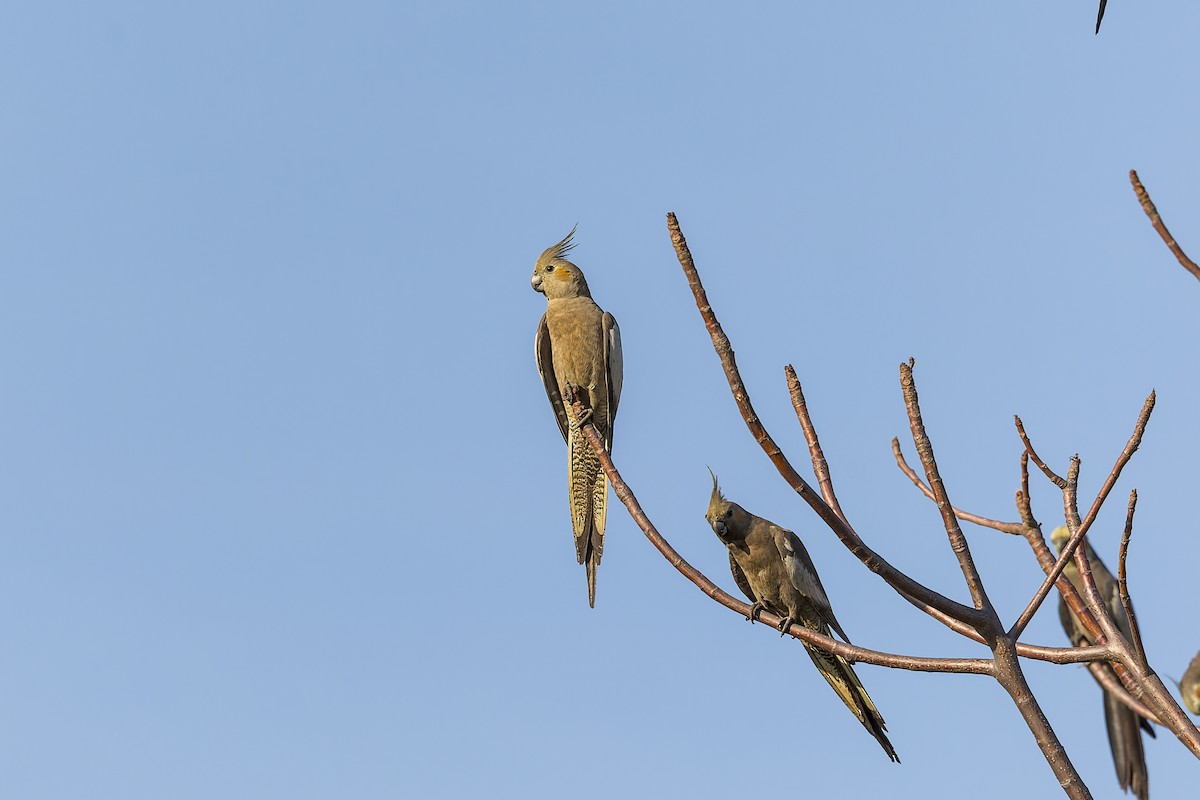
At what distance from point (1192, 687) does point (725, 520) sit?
6.05 metres

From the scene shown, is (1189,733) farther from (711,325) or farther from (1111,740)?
(1111,740)

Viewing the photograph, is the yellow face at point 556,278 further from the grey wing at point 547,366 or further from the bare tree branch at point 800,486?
the bare tree branch at point 800,486

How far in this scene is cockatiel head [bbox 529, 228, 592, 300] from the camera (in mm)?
8711

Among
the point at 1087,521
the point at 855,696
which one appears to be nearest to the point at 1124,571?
the point at 1087,521

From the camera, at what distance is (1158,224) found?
301 centimetres

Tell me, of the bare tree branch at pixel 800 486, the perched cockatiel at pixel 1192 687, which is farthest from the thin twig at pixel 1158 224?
the perched cockatiel at pixel 1192 687

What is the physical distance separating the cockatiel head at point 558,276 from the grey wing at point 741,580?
108 inches

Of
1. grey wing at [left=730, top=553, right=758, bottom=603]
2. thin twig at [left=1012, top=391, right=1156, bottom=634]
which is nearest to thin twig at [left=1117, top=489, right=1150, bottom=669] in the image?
thin twig at [left=1012, top=391, right=1156, bottom=634]

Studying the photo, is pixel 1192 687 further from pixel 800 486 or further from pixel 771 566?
pixel 800 486

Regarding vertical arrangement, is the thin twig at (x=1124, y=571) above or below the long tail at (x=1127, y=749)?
below

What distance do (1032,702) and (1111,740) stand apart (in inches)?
267

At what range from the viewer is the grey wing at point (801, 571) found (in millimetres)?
6219

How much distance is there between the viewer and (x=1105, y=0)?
2621mm

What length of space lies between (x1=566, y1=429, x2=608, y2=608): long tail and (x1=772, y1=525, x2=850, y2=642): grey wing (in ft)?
3.01
